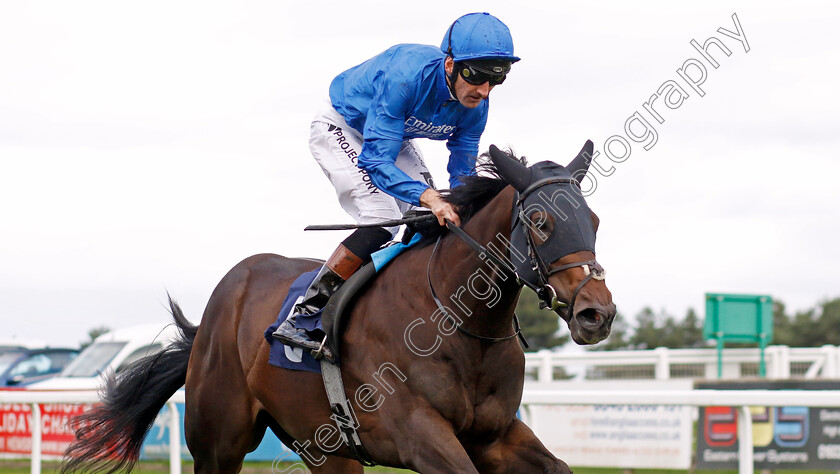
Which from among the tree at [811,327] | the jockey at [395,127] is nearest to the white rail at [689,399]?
the jockey at [395,127]

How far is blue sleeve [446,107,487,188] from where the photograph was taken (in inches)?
184

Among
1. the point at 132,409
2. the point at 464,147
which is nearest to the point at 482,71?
the point at 464,147

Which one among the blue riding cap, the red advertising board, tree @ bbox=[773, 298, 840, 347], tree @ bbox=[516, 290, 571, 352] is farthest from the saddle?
tree @ bbox=[773, 298, 840, 347]

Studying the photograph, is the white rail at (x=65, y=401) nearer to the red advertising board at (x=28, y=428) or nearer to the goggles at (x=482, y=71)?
the red advertising board at (x=28, y=428)

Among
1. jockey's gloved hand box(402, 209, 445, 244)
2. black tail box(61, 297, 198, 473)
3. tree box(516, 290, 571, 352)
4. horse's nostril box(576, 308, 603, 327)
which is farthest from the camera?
tree box(516, 290, 571, 352)

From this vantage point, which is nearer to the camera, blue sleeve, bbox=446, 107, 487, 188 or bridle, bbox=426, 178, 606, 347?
bridle, bbox=426, 178, 606, 347

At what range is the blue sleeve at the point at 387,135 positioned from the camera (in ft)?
13.6

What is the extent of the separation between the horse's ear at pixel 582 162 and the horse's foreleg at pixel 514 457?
3.60ft

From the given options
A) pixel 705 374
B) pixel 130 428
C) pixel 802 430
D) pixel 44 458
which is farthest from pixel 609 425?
pixel 44 458

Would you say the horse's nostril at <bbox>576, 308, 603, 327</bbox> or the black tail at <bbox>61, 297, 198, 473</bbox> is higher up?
the horse's nostril at <bbox>576, 308, 603, 327</bbox>

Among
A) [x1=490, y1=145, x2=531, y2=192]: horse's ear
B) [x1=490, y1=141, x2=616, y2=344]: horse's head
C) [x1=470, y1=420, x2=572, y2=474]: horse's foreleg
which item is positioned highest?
[x1=490, y1=145, x2=531, y2=192]: horse's ear

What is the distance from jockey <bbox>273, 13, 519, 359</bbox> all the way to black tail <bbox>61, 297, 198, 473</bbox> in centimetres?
157

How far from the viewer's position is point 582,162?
3914 millimetres

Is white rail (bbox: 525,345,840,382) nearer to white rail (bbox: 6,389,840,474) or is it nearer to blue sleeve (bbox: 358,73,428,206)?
white rail (bbox: 6,389,840,474)
